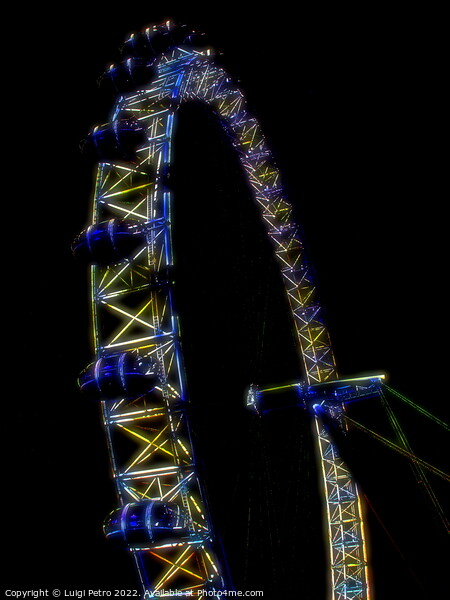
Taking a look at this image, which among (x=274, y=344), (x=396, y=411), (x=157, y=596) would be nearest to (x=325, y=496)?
(x=396, y=411)

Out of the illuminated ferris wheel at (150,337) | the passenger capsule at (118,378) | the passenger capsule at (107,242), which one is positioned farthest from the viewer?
the passenger capsule at (107,242)

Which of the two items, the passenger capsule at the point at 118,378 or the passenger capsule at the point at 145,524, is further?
the passenger capsule at the point at 118,378

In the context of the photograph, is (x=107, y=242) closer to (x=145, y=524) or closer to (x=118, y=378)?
(x=118, y=378)

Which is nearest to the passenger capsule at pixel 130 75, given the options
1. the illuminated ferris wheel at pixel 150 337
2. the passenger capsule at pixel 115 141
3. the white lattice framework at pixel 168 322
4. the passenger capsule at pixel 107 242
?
the illuminated ferris wheel at pixel 150 337

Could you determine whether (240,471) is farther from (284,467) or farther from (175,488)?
(175,488)

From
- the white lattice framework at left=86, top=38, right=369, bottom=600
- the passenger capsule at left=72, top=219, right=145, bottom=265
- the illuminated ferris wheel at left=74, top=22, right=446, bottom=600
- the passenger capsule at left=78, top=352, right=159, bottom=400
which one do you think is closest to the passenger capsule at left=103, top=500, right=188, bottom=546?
the illuminated ferris wheel at left=74, top=22, right=446, bottom=600

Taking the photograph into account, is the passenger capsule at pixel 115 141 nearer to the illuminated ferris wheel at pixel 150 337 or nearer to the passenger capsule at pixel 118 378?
the illuminated ferris wheel at pixel 150 337

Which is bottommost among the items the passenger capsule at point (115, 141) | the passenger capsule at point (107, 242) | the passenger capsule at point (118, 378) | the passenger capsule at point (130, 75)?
the passenger capsule at point (118, 378)
